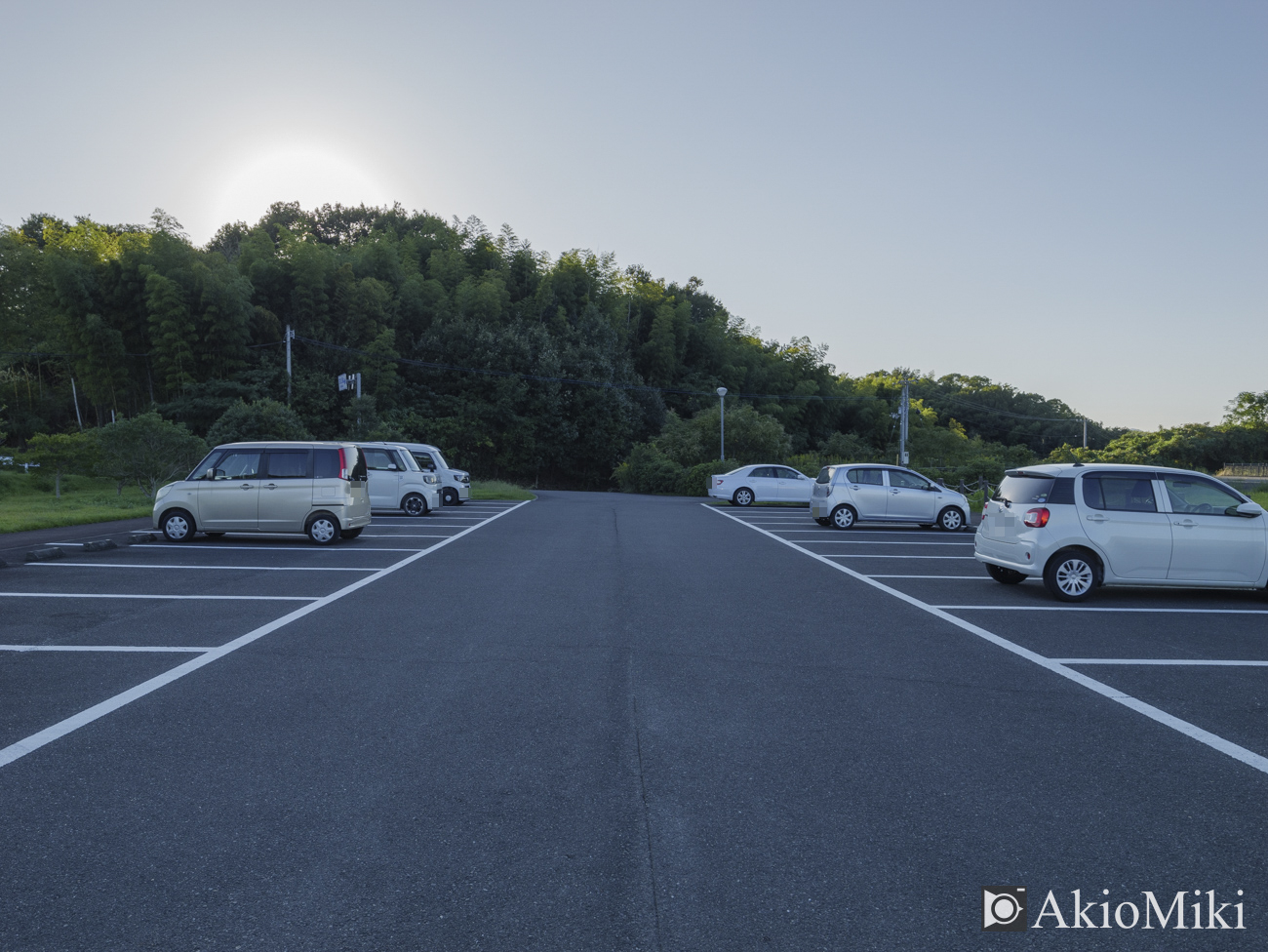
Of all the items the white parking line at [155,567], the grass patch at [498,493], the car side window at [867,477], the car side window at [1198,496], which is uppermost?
the car side window at [867,477]

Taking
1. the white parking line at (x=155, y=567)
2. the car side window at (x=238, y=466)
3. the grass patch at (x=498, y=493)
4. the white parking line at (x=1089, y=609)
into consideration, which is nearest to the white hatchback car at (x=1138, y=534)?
the white parking line at (x=1089, y=609)

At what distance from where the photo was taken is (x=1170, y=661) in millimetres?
6840

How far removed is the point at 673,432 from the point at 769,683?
47145mm

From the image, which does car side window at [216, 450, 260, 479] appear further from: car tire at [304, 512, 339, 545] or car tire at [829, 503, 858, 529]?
car tire at [829, 503, 858, 529]

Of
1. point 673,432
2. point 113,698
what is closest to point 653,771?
point 113,698

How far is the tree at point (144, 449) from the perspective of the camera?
23062mm

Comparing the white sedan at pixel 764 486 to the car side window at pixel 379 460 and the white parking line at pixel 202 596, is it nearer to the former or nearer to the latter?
the car side window at pixel 379 460

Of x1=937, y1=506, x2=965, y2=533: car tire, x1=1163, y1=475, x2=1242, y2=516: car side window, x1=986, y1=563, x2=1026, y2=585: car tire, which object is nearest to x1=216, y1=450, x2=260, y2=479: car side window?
x1=986, y1=563, x2=1026, y2=585: car tire

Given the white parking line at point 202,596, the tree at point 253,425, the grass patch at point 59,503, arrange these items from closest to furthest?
1. the white parking line at point 202,596
2. the grass patch at point 59,503
3. the tree at point 253,425

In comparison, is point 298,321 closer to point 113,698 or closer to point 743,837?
point 113,698

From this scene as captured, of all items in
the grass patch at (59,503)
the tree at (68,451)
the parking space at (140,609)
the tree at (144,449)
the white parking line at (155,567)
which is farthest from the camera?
the tree at (68,451)

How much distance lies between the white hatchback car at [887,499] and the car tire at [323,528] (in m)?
10.6

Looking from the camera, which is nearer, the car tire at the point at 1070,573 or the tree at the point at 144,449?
the car tire at the point at 1070,573

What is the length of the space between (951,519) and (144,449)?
68.8 ft
